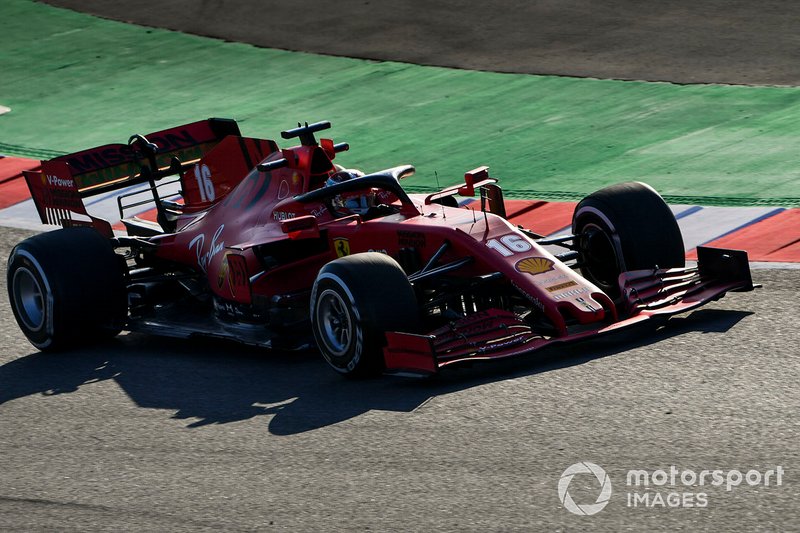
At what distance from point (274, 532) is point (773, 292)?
4695 millimetres

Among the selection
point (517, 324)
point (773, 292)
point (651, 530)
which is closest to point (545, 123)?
point (773, 292)

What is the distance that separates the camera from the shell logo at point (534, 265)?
27.6 ft

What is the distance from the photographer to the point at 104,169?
37.0ft

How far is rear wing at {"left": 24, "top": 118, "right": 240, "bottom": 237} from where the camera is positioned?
35.9ft

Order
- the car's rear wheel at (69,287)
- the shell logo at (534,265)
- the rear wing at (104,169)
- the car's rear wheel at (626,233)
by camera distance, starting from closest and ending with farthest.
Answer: the shell logo at (534,265), the car's rear wheel at (626,233), the car's rear wheel at (69,287), the rear wing at (104,169)

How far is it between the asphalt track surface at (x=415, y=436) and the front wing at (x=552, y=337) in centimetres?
17

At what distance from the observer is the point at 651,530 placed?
5.59m

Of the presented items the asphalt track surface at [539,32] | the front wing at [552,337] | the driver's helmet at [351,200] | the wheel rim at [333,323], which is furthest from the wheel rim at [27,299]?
the asphalt track surface at [539,32]

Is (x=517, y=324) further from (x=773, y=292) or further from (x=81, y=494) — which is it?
(x=81, y=494)

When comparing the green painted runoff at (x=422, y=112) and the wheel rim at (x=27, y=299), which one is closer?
the wheel rim at (x=27, y=299)

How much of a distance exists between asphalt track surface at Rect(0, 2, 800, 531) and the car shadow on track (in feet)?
0.07

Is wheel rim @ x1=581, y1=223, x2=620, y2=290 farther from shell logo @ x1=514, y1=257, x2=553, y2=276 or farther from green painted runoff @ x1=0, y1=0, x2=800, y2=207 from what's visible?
green painted runoff @ x1=0, y1=0, x2=800, y2=207

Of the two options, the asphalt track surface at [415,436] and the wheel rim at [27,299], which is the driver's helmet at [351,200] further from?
the wheel rim at [27,299]

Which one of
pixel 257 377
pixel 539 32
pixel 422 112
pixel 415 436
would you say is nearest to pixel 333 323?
pixel 257 377
